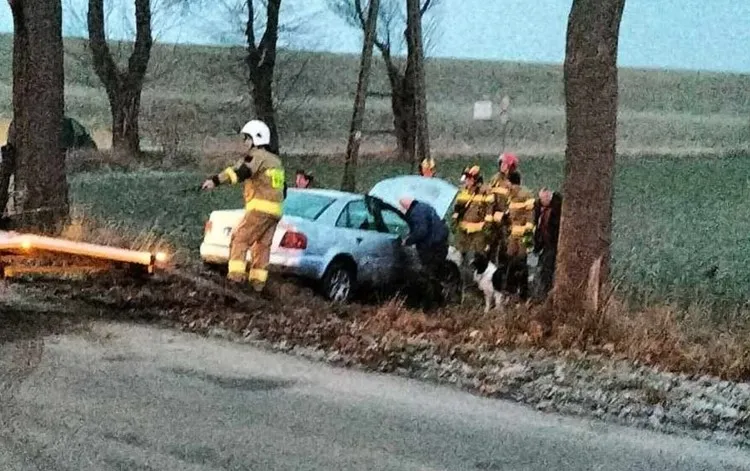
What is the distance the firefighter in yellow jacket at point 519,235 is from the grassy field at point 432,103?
27319 millimetres

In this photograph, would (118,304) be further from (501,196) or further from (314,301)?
(501,196)

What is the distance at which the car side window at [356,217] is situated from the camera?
44.0 feet

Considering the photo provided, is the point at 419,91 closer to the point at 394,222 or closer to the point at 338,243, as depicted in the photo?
the point at 394,222

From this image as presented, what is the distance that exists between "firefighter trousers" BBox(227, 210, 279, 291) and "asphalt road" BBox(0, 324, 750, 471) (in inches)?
126

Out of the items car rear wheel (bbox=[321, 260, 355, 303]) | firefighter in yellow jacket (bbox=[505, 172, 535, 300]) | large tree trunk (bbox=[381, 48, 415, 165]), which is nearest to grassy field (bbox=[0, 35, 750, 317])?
large tree trunk (bbox=[381, 48, 415, 165])

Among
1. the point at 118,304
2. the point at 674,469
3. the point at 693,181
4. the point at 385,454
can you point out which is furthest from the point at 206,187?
the point at 693,181

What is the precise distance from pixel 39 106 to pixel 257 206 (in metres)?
3.95

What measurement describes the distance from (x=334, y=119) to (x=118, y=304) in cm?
4908

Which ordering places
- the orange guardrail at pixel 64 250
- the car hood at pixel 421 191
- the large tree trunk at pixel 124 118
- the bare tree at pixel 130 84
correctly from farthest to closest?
the large tree trunk at pixel 124 118, the bare tree at pixel 130 84, the car hood at pixel 421 191, the orange guardrail at pixel 64 250

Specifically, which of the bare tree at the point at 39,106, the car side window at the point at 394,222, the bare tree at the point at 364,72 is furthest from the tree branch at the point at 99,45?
the car side window at the point at 394,222

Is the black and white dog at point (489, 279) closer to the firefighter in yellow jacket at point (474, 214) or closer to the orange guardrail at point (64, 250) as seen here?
the firefighter in yellow jacket at point (474, 214)

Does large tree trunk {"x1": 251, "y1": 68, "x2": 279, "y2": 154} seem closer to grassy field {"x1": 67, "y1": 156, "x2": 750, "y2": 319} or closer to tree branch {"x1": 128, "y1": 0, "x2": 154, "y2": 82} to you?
grassy field {"x1": 67, "y1": 156, "x2": 750, "y2": 319}

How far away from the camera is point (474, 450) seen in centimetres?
629

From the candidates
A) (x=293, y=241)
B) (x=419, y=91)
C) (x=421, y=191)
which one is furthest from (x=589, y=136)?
(x=419, y=91)
